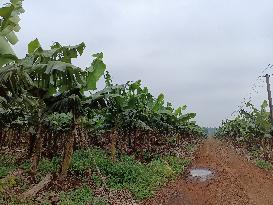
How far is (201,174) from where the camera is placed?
794 inches

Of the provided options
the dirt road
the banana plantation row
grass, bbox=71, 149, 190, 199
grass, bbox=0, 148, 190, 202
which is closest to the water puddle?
the dirt road

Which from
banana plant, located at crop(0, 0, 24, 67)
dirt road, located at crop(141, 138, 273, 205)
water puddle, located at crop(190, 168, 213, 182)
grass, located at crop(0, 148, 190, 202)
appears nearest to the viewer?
banana plant, located at crop(0, 0, 24, 67)

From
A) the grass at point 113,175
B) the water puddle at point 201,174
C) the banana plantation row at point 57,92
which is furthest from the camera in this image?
the water puddle at point 201,174

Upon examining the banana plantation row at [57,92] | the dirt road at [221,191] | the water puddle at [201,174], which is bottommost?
the dirt road at [221,191]

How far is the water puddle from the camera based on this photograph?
61.2 ft

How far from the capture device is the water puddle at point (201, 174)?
18.7 m

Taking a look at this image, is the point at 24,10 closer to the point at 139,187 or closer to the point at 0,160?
the point at 139,187

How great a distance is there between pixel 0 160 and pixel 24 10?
1275cm

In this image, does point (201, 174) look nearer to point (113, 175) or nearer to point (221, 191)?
point (221, 191)

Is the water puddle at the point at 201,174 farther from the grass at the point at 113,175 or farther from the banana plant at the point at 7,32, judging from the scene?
the banana plant at the point at 7,32

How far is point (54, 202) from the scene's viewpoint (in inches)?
439

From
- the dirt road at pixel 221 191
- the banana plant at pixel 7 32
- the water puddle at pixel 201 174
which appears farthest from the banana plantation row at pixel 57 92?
the dirt road at pixel 221 191

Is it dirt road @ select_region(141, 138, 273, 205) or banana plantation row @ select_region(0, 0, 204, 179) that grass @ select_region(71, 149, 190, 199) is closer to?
dirt road @ select_region(141, 138, 273, 205)

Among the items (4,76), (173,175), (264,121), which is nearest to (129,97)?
(173,175)
